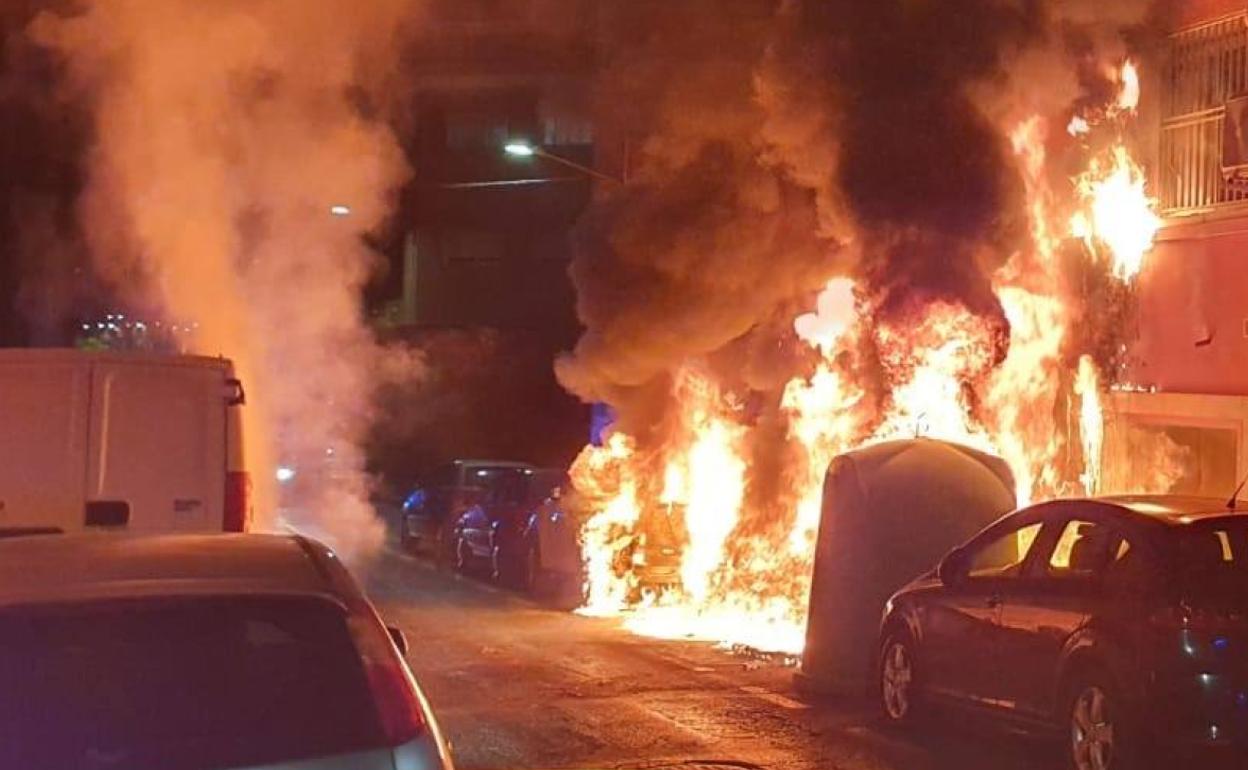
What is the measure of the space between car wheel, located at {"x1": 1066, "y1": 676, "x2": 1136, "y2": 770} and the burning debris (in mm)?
5055

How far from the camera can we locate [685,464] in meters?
18.2

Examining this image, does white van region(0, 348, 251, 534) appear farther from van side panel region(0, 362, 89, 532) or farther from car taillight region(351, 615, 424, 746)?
car taillight region(351, 615, 424, 746)

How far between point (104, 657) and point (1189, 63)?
41.5 feet

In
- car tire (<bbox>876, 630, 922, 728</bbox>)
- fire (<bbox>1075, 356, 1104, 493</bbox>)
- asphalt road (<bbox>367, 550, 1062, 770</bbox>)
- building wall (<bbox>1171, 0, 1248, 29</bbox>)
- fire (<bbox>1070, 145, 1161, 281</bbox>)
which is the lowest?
asphalt road (<bbox>367, 550, 1062, 770</bbox>)

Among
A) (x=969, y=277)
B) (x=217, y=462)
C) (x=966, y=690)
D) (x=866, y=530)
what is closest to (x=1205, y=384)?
(x=969, y=277)

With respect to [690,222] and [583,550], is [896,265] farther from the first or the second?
[583,550]

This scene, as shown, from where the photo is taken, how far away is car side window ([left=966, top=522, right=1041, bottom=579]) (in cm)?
885

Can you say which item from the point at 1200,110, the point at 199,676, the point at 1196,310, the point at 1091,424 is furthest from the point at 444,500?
the point at 199,676

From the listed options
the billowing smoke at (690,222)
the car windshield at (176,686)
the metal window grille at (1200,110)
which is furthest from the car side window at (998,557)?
the billowing smoke at (690,222)

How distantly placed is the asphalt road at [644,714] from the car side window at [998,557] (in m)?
0.83

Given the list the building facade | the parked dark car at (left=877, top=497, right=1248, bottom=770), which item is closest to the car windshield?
the parked dark car at (left=877, top=497, right=1248, bottom=770)

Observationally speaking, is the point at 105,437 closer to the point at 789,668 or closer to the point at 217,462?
the point at 217,462

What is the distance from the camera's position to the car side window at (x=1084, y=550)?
7992mm

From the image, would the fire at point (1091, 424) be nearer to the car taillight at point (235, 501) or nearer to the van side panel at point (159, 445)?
the car taillight at point (235, 501)
